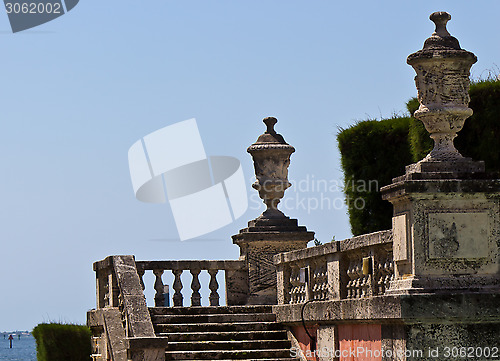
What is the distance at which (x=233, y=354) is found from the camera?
1412 centimetres

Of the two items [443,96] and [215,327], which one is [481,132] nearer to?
[215,327]

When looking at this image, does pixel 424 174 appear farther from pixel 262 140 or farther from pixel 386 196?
pixel 262 140

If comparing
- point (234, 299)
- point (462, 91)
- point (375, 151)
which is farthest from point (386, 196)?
point (375, 151)

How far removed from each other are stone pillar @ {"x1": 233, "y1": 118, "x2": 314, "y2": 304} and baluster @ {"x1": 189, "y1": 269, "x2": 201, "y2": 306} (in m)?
0.77

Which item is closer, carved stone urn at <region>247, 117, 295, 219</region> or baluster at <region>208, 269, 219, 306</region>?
baluster at <region>208, 269, 219, 306</region>

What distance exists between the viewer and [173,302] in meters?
16.8

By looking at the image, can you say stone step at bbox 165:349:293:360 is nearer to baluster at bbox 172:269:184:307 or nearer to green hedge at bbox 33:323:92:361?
baluster at bbox 172:269:184:307

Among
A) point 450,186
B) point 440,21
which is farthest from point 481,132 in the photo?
point 450,186

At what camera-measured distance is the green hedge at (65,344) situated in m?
26.3

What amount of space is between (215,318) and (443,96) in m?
6.30

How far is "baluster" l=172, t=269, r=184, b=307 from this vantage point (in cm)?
1681

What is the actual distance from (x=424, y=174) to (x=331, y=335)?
3032 millimetres

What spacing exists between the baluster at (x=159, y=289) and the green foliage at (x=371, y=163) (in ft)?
11.5

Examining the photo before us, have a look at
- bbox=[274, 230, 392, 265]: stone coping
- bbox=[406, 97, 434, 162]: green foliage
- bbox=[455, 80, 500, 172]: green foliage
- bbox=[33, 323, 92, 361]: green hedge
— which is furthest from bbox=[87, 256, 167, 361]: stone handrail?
bbox=[33, 323, 92, 361]: green hedge
